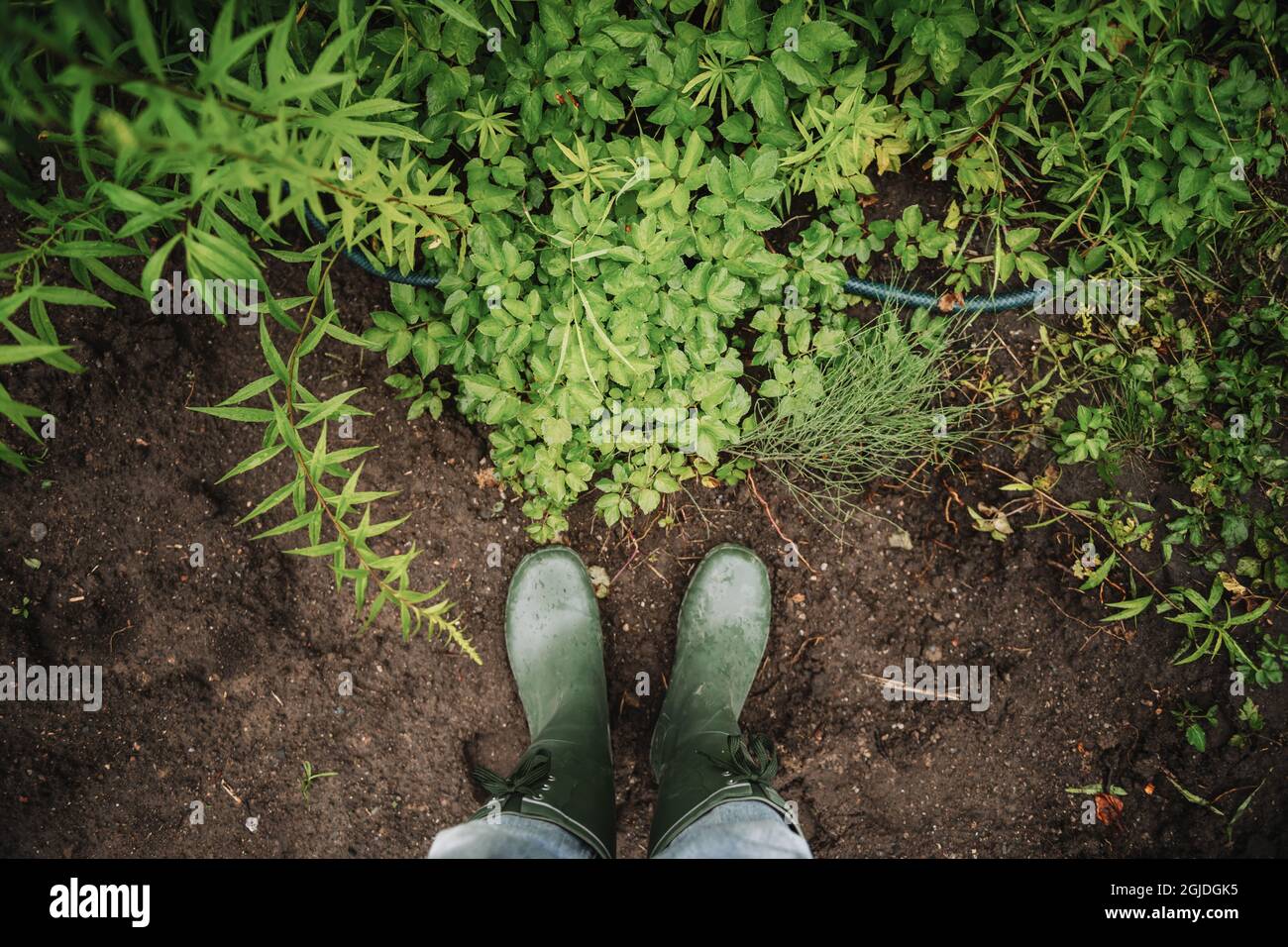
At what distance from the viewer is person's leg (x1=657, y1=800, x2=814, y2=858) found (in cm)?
156

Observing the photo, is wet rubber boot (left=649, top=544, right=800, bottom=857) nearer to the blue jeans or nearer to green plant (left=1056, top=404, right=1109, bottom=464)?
the blue jeans

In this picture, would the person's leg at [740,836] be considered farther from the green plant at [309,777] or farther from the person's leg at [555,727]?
the green plant at [309,777]

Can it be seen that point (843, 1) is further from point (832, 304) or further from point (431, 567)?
point (431, 567)

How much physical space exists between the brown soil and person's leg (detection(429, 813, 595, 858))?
58 cm

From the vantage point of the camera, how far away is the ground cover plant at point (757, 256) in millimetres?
1601

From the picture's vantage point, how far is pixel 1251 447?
7.15 ft

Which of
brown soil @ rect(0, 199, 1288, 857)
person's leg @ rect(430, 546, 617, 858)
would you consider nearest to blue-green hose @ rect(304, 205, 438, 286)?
brown soil @ rect(0, 199, 1288, 857)

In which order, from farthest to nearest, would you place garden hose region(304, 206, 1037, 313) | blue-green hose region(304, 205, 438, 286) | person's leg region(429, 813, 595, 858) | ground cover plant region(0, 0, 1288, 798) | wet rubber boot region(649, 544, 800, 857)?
garden hose region(304, 206, 1037, 313) < wet rubber boot region(649, 544, 800, 857) < blue-green hose region(304, 205, 438, 286) < ground cover plant region(0, 0, 1288, 798) < person's leg region(429, 813, 595, 858)

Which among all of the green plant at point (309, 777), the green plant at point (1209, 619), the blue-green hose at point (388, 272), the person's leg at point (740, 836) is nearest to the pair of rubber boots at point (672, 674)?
the person's leg at point (740, 836)

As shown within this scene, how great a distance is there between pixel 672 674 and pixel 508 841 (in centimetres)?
81

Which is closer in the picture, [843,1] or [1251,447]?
[843,1]

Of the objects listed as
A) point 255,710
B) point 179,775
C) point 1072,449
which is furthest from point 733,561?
point 179,775

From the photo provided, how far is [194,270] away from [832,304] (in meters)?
1.63

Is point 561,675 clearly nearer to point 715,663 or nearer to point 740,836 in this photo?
point 715,663
